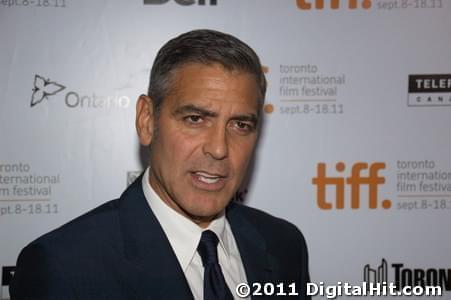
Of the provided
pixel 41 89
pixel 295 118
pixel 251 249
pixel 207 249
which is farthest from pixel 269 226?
pixel 41 89

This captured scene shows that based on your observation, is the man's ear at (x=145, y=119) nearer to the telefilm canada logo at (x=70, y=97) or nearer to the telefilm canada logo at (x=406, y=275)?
the telefilm canada logo at (x=70, y=97)

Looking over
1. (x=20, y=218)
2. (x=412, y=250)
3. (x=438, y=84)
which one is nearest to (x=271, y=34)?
(x=438, y=84)

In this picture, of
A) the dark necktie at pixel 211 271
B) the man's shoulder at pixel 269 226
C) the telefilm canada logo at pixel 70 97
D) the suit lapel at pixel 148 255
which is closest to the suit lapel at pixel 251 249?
the man's shoulder at pixel 269 226

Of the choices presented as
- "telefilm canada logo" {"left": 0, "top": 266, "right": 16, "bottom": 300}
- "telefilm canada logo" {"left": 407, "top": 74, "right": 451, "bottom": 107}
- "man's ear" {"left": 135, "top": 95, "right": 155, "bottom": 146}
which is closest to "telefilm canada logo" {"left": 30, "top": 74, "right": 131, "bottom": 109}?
"man's ear" {"left": 135, "top": 95, "right": 155, "bottom": 146}

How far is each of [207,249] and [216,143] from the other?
32 cm

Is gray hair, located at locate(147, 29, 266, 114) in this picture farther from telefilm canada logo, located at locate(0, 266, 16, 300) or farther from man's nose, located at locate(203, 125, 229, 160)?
telefilm canada logo, located at locate(0, 266, 16, 300)

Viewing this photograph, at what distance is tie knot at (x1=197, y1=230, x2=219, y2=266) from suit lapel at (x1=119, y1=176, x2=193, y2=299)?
101 mm

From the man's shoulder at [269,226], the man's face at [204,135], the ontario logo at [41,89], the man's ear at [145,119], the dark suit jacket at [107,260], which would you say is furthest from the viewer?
the ontario logo at [41,89]

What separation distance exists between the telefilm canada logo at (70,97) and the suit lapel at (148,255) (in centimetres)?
69

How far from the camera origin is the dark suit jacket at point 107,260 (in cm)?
126

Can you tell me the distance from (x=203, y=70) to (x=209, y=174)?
29cm

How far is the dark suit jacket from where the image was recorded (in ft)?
4.14

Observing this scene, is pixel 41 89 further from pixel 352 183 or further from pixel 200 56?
pixel 352 183

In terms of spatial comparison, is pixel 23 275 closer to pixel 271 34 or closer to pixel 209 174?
pixel 209 174
